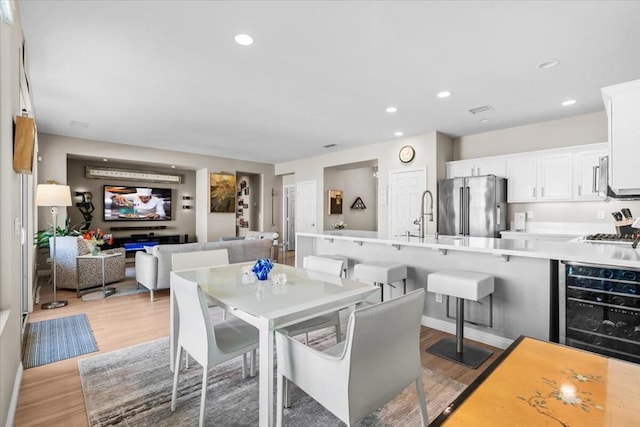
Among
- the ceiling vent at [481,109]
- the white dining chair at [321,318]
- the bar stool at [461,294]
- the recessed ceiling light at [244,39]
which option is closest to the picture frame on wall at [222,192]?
the recessed ceiling light at [244,39]

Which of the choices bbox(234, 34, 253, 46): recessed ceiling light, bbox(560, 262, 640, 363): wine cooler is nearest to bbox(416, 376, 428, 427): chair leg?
bbox(560, 262, 640, 363): wine cooler

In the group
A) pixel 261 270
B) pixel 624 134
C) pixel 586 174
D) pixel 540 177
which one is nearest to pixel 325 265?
pixel 261 270

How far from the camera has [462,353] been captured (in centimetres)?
265

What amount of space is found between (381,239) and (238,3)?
2456mm

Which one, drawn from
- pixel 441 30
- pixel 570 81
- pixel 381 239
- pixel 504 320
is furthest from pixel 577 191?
pixel 441 30

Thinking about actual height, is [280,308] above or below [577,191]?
below

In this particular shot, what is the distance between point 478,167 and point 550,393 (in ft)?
16.5

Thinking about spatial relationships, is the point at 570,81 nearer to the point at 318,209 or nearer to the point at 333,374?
the point at 333,374

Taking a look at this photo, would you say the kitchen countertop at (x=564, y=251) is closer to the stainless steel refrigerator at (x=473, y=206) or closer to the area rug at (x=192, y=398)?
the area rug at (x=192, y=398)

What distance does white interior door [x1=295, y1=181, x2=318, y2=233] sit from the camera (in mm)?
7827

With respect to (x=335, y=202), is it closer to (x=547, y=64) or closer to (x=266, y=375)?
(x=547, y=64)

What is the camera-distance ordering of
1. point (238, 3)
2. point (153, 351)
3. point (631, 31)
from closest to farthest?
point (238, 3) → point (631, 31) → point (153, 351)

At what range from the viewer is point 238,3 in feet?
7.03

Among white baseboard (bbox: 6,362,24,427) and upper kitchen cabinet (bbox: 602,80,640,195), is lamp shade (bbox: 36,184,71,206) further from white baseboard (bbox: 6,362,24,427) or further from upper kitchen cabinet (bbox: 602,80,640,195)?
upper kitchen cabinet (bbox: 602,80,640,195)
